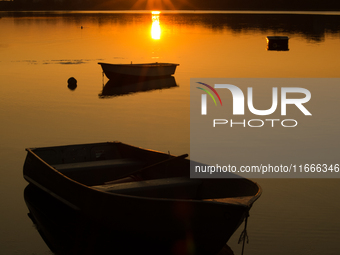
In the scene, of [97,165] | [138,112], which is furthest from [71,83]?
[97,165]

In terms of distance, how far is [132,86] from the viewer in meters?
34.3

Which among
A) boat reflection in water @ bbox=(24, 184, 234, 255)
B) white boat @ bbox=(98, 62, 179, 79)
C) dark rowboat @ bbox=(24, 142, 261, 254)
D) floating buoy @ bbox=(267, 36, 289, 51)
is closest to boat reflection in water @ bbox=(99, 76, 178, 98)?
Answer: white boat @ bbox=(98, 62, 179, 79)

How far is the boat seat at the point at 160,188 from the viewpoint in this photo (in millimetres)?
10807

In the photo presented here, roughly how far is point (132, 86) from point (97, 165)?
21.6m

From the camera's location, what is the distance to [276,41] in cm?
5775

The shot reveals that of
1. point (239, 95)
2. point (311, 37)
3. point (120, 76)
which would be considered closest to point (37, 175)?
point (239, 95)

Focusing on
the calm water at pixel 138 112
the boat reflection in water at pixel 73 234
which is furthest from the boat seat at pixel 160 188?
the calm water at pixel 138 112

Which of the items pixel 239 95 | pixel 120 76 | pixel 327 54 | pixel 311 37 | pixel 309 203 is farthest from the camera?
pixel 311 37

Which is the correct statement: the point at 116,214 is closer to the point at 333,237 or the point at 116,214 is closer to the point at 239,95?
the point at 333,237

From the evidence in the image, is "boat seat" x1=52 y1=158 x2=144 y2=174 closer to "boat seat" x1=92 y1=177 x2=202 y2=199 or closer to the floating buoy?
"boat seat" x1=92 y1=177 x2=202 y2=199

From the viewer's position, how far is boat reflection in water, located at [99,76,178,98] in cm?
3176

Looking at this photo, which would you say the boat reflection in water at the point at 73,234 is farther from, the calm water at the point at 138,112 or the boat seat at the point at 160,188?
the boat seat at the point at 160,188

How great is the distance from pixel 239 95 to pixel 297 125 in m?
9.41

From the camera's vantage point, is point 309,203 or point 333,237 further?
point 309,203
